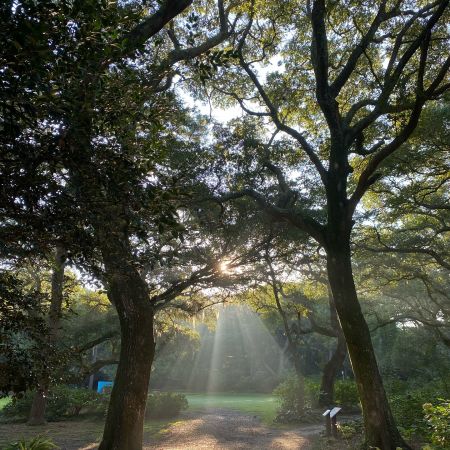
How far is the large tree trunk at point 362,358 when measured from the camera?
7100 mm

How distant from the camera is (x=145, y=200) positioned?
2.86 meters

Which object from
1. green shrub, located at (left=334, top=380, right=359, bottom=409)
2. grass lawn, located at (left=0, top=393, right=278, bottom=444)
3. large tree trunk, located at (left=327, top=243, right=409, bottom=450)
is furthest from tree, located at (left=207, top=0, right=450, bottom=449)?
green shrub, located at (left=334, top=380, right=359, bottom=409)

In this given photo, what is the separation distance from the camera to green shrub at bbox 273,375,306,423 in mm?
15227

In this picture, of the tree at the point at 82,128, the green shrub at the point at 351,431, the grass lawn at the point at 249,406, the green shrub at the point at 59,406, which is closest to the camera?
the tree at the point at 82,128

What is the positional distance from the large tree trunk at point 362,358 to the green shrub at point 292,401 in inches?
339

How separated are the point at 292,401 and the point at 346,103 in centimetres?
1162

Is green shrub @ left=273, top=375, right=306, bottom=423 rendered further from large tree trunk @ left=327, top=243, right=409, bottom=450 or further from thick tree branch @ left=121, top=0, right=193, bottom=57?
thick tree branch @ left=121, top=0, right=193, bottom=57

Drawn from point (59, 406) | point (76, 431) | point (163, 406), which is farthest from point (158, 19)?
point (59, 406)

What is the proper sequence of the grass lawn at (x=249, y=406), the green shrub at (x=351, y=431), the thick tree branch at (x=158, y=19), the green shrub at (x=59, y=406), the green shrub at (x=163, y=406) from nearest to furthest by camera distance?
1. the thick tree branch at (x=158, y=19)
2. the green shrub at (x=351, y=431)
3. the green shrub at (x=59, y=406)
4. the green shrub at (x=163, y=406)
5. the grass lawn at (x=249, y=406)

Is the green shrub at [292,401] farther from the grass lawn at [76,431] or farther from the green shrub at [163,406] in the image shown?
the green shrub at [163,406]

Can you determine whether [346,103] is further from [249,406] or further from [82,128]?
[249,406]

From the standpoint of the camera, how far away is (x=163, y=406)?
56.5ft

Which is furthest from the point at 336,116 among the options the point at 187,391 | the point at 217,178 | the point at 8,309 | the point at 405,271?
the point at 187,391

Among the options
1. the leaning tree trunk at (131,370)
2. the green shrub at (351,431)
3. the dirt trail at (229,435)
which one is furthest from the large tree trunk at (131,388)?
the green shrub at (351,431)
